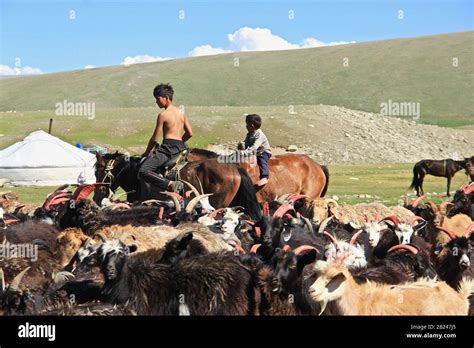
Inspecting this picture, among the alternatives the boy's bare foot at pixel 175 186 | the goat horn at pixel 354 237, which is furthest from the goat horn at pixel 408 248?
the boy's bare foot at pixel 175 186

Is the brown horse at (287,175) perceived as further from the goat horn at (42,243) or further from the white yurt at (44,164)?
the white yurt at (44,164)

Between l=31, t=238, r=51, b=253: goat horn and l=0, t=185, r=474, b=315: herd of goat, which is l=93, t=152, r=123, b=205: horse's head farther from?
l=31, t=238, r=51, b=253: goat horn

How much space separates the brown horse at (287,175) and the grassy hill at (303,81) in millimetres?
86869

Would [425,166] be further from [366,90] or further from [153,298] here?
[366,90]

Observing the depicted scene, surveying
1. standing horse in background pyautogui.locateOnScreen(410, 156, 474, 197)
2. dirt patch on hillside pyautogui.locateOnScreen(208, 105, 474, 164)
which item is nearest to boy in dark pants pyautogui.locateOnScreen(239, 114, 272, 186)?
standing horse in background pyautogui.locateOnScreen(410, 156, 474, 197)

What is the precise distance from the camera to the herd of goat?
664 cm

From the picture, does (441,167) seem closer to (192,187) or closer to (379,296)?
(192,187)

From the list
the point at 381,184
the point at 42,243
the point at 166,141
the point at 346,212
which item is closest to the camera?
the point at 42,243

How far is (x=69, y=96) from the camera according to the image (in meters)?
118

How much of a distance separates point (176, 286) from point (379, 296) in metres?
1.78

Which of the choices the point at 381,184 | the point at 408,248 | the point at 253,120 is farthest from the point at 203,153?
the point at 381,184

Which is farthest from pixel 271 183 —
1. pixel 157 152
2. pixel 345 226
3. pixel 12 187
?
pixel 12 187

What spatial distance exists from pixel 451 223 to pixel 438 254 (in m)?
3.41

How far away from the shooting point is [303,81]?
121m
